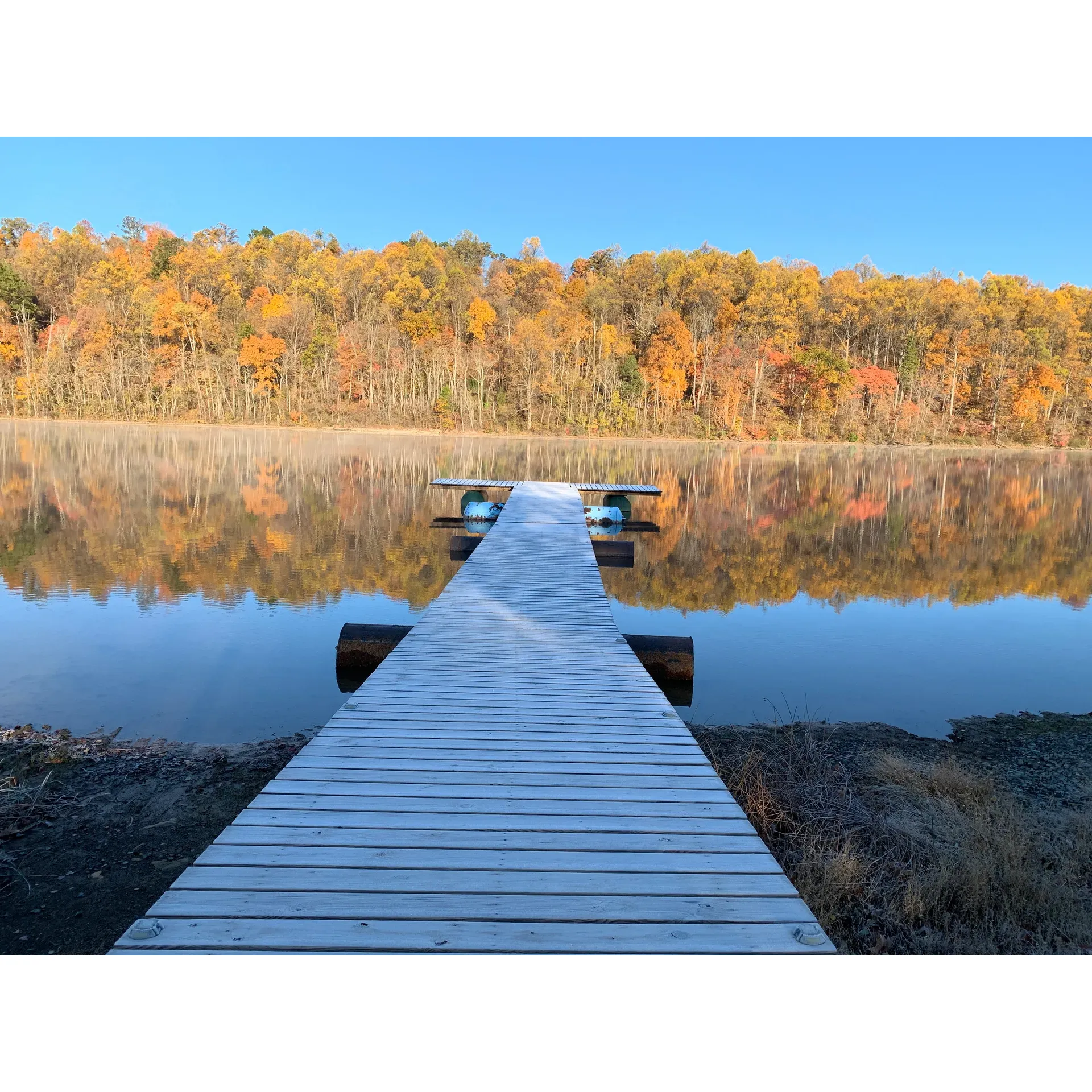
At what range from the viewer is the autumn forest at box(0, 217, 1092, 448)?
146 ft

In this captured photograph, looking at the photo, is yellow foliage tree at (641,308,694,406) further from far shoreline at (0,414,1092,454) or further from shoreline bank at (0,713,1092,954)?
shoreline bank at (0,713,1092,954)

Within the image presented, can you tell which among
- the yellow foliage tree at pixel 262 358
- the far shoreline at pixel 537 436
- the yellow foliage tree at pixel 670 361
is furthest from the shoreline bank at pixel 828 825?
the yellow foliage tree at pixel 262 358

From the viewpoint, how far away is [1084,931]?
10.2 ft

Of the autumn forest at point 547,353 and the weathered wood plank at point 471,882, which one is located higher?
the autumn forest at point 547,353

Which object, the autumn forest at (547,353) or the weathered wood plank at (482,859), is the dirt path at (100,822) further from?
the autumn forest at (547,353)

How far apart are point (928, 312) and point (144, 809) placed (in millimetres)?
53888

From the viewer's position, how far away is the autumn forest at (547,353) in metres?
44.5

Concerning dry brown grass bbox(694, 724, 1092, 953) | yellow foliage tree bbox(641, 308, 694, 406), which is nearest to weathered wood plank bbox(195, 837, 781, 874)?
dry brown grass bbox(694, 724, 1092, 953)

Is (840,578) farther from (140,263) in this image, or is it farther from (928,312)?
(140,263)

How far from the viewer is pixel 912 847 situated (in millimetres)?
3768

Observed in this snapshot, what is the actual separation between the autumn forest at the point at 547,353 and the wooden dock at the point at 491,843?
40.6 m

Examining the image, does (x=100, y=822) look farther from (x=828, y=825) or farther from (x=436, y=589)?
(x=436, y=589)

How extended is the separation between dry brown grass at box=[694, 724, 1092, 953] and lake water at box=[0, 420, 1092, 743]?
1219mm

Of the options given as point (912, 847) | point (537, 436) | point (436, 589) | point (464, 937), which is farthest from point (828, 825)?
point (537, 436)
